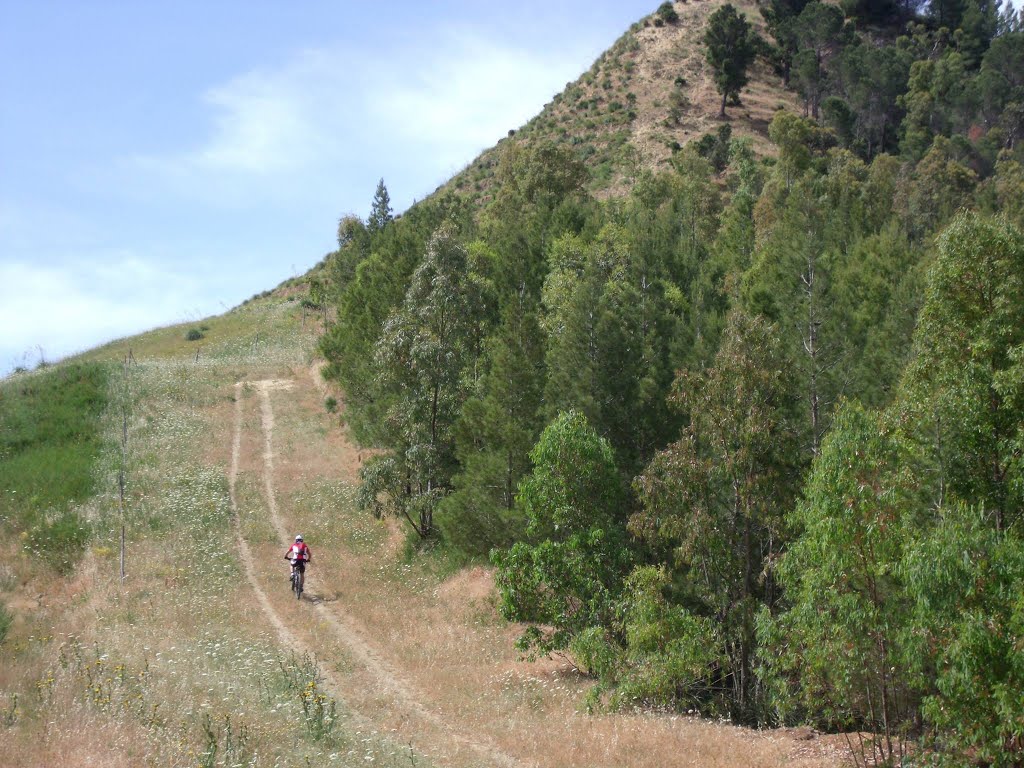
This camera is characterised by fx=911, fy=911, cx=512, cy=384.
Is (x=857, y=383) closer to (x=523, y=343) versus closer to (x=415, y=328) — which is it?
(x=523, y=343)

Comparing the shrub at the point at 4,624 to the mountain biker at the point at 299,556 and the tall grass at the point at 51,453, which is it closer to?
the mountain biker at the point at 299,556

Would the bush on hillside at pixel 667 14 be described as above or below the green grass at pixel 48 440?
above

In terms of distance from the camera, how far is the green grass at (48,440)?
115 feet

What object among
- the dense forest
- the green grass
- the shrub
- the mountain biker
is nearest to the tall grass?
the green grass

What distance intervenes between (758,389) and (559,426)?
529 cm

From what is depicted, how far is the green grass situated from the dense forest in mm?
11849

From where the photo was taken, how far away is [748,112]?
104188 millimetres

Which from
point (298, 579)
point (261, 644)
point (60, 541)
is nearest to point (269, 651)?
point (261, 644)


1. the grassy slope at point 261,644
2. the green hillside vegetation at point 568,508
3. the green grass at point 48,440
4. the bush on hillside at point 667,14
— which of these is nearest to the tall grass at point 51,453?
the green grass at point 48,440

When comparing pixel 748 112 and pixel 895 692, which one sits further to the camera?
pixel 748 112

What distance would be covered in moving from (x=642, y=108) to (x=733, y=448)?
308 feet

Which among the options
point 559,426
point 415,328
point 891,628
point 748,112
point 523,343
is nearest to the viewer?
point 891,628

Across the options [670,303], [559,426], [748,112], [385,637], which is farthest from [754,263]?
[748,112]

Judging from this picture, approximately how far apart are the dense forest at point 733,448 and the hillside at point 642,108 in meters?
43.0
